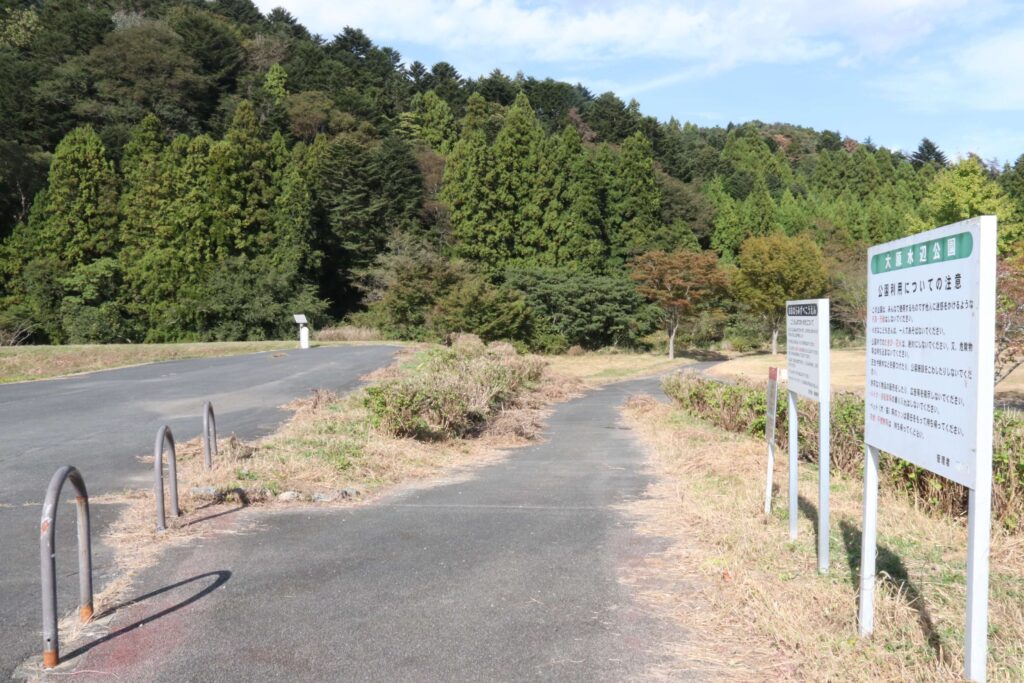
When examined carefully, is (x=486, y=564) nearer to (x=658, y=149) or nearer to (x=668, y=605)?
(x=668, y=605)

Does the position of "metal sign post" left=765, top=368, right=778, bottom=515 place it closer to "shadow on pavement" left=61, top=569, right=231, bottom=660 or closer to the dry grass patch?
"shadow on pavement" left=61, top=569, right=231, bottom=660

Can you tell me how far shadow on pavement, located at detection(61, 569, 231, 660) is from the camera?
4039 millimetres

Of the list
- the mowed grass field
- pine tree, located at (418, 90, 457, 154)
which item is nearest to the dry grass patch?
the mowed grass field

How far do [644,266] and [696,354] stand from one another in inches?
251

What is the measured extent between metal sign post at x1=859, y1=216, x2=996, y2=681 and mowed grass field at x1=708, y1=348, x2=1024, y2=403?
17.3 meters

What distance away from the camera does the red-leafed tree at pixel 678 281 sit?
153 ft

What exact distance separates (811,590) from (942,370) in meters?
1.98

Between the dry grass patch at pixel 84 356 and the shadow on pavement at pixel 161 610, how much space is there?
59.0 ft

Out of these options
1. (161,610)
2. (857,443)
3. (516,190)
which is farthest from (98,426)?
(516,190)

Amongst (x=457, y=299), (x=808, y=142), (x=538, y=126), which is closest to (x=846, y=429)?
(x=457, y=299)

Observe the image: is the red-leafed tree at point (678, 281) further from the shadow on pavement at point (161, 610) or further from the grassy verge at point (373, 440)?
the shadow on pavement at point (161, 610)

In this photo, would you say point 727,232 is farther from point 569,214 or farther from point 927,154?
point 927,154

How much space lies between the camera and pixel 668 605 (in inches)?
183

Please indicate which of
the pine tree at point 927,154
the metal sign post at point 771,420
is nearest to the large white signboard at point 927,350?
the metal sign post at point 771,420
